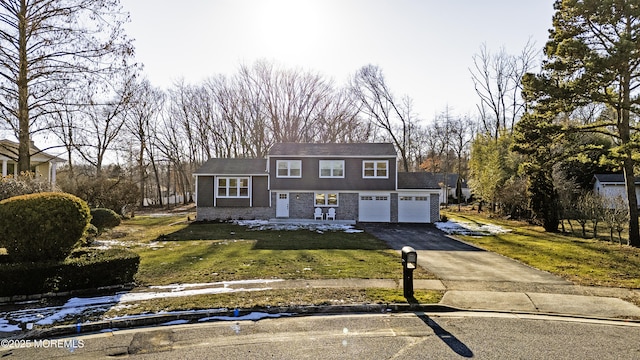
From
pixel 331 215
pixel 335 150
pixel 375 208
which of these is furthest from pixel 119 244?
pixel 375 208

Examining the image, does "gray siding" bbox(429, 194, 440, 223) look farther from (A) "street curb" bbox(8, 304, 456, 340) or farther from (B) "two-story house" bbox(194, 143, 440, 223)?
(A) "street curb" bbox(8, 304, 456, 340)

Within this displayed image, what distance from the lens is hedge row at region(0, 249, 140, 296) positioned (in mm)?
7246

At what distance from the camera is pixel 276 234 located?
60.6 ft

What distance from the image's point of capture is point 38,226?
312 inches

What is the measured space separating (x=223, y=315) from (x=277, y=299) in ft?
3.94

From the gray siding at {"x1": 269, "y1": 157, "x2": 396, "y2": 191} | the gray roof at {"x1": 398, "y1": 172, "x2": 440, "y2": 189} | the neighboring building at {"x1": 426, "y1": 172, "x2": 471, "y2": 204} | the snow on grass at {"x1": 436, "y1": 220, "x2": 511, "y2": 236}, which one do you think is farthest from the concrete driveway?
the neighboring building at {"x1": 426, "y1": 172, "x2": 471, "y2": 204}

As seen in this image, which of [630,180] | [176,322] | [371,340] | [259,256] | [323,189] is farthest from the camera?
[323,189]

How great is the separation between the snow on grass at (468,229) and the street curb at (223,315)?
44.4 feet

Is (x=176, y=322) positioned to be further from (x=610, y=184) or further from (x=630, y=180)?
(x=610, y=184)

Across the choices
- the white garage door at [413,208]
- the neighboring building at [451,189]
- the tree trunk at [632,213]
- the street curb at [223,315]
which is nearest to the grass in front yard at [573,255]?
the tree trunk at [632,213]

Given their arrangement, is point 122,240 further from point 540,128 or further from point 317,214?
point 540,128

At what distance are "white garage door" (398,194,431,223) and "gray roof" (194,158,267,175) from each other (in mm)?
9818

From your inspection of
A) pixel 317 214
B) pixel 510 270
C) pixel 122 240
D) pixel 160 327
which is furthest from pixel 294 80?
pixel 160 327

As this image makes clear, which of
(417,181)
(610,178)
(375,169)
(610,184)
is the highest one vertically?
(375,169)
